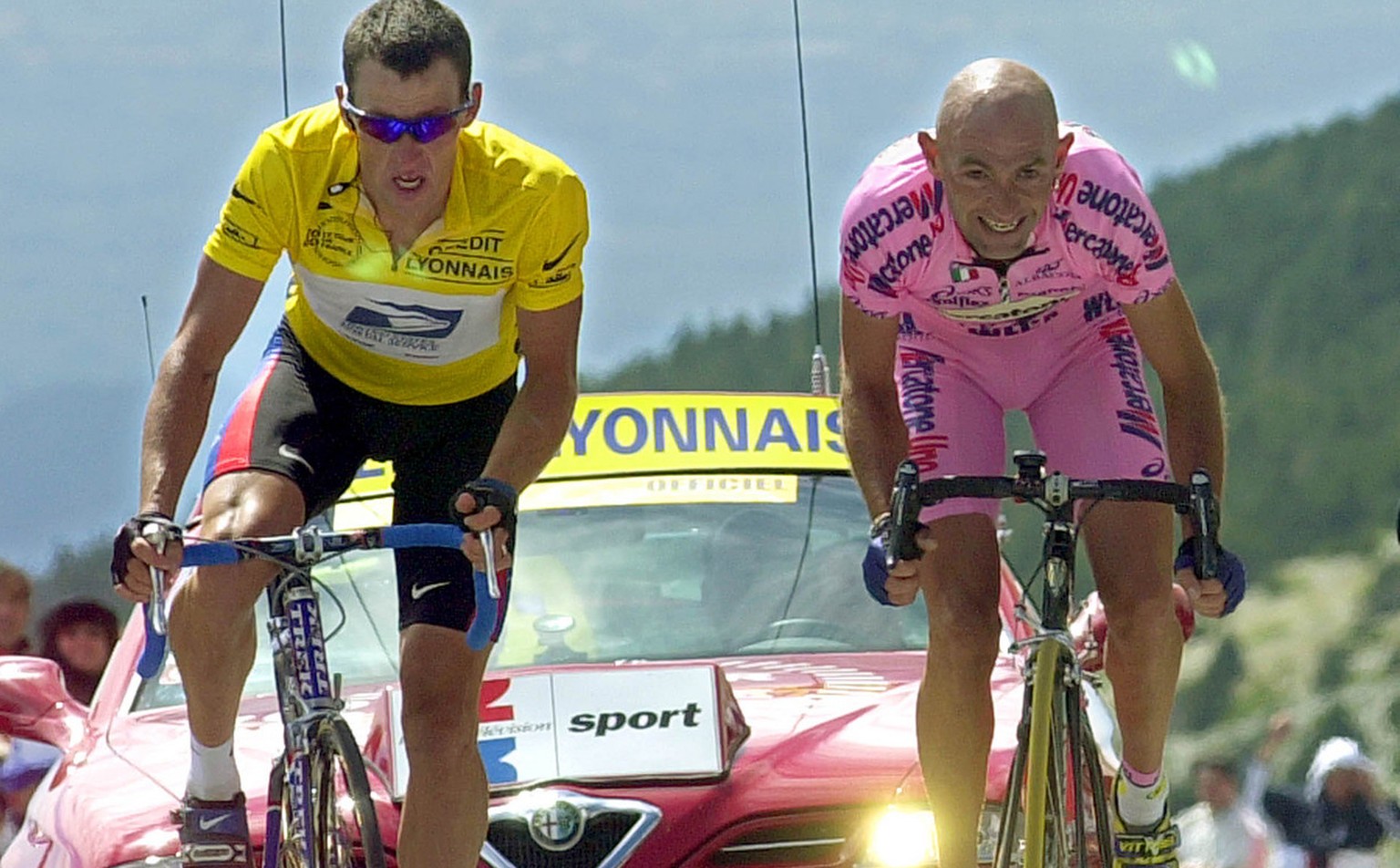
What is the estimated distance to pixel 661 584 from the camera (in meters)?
6.16

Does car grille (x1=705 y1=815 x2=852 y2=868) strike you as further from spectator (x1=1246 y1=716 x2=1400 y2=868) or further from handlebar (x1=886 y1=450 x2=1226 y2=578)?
spectator (x1=1246 y1=716 x2=1400 y2=868)

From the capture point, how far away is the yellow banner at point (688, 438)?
662 cm

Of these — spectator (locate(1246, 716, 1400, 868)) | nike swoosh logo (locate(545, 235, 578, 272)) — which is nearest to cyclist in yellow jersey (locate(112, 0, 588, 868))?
nike swoosh logo (locate(545, 235, 578, 272))

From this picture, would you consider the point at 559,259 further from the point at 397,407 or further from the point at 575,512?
the point at 575,512

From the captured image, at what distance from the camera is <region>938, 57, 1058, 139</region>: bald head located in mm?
4770

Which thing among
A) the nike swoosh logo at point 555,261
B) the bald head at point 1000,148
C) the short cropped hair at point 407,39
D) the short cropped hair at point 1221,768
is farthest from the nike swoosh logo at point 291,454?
the short cropped hair at point 1221,768

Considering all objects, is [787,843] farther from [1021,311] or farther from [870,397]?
[1021,311]

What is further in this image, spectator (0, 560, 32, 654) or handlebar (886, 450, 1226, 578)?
spectator (0, 560, 32, 654)

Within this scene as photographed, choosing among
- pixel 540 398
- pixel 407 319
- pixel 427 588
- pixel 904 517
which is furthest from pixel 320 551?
pixel 904 517

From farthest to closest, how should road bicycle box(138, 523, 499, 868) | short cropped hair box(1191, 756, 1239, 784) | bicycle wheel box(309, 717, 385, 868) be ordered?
short cropped hair box(1191, 756, 1239, 784), bicycle wheel box(309, 717, 385, 868), road bicycle box(138, 523, 499, 868)

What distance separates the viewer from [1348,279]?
288ft

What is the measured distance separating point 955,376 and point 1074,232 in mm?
575

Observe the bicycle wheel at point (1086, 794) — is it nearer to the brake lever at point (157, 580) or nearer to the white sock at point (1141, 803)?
the white sock at point (1141, 803)

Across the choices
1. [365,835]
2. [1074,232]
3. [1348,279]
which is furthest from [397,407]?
[1348,279]
